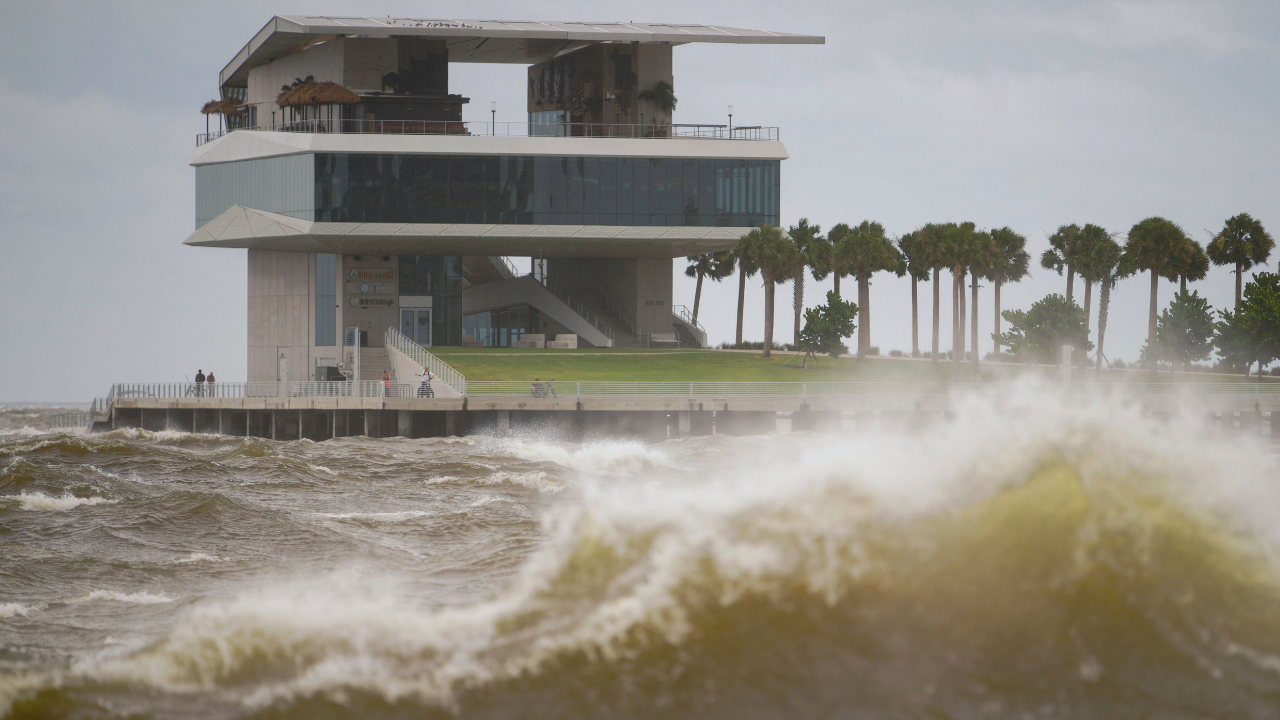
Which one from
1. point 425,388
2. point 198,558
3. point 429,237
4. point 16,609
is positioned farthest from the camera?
point 429,237

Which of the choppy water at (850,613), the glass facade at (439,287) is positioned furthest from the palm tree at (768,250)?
the choppy water at (850,613)

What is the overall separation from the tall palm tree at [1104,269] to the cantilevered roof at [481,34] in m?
19.2

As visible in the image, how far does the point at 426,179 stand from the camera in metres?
55.2

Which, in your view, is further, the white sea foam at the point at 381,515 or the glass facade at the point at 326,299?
the glass facade at the point at 326,299

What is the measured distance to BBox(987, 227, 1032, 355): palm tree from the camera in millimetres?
63688

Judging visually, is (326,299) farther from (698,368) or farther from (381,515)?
(381,515)

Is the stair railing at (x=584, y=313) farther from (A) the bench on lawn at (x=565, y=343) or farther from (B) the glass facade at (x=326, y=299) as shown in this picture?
(B) the glass facade at (x=326, y=299)

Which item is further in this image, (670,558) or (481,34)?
(481,34)

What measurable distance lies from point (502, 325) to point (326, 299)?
14.1 m

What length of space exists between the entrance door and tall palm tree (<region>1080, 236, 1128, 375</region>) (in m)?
35.9

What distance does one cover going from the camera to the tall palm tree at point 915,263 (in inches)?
2557

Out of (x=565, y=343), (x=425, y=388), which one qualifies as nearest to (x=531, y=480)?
(x=425, y=388)

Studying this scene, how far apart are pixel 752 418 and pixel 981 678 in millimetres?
33036

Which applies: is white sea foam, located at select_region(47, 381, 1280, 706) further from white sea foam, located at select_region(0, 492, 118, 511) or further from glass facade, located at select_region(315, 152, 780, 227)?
glass facade, located at select_region(315, 152, 780, 227)
